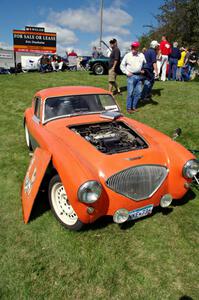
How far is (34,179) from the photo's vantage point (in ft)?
12.0

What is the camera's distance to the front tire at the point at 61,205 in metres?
3.40

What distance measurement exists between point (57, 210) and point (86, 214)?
2.28 ft

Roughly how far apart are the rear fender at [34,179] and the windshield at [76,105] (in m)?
0.99

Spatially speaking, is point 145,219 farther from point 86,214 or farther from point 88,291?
point 88,291

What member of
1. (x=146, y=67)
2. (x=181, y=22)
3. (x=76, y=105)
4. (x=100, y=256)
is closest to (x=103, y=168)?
(x=100, y=256)

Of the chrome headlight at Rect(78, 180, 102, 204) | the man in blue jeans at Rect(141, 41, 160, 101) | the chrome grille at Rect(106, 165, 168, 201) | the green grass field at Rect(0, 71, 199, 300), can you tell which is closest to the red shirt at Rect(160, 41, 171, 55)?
the man in blue jeans at Rect(141, 41, 160, 101)

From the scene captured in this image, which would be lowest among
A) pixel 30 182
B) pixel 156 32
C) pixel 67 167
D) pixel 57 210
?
Answer: pixel 57 210

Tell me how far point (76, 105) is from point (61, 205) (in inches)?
80.0

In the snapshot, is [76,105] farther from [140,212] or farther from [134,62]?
[134,62]

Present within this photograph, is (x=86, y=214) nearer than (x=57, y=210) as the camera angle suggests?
Yes

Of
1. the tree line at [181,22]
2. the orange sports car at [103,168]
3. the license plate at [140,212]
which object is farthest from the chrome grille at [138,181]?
the tree line at [181,22]

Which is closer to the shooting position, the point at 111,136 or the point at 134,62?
the point at 111,136

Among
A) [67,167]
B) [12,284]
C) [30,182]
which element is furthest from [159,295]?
[30,182]

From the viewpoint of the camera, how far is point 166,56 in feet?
37.6
